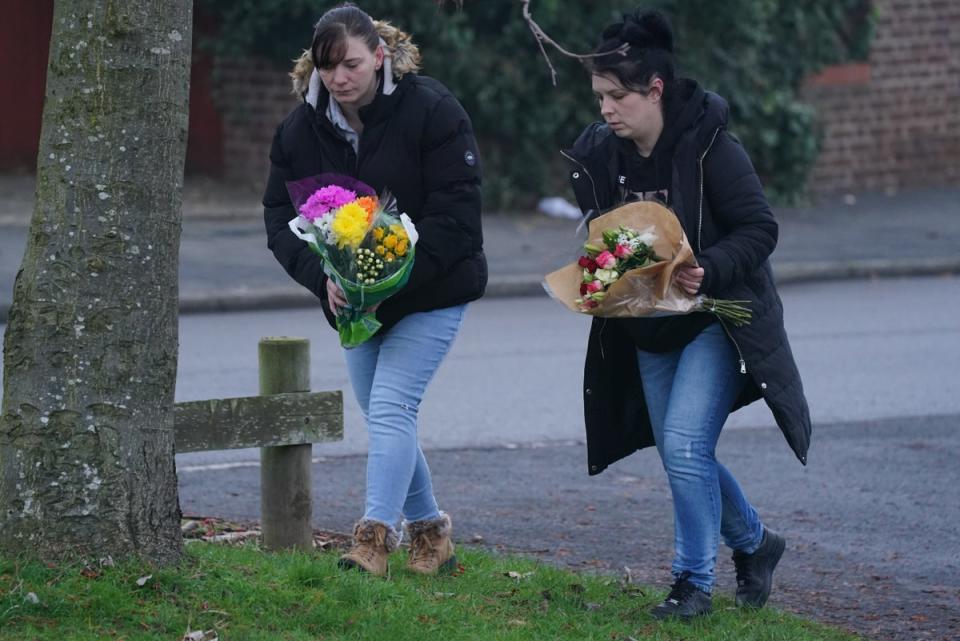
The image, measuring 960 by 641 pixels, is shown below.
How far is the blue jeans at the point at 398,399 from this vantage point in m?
5.21

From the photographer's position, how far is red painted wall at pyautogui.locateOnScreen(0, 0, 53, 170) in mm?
17922

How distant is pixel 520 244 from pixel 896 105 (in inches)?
261

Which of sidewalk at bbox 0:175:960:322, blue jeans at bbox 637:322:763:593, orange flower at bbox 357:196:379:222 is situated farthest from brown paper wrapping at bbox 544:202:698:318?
sidewalk at bbox 0:175:960:322

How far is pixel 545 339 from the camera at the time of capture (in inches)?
453

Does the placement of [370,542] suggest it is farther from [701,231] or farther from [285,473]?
[701,231]

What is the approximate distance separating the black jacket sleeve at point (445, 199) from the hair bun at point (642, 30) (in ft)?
1.91

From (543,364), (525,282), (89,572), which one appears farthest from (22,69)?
(89,572)

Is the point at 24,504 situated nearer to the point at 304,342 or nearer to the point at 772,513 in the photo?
the point at 304,342

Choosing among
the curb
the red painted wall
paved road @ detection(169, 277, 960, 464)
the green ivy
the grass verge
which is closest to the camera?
the grass verge

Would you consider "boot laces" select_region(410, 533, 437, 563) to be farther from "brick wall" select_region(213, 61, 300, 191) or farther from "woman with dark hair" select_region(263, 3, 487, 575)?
"brick wall" select_region(213, 61, 300, 191)

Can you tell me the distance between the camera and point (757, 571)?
5402mm

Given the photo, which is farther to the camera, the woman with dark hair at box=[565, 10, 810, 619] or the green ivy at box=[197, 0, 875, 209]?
the green ivy at box=[197, 0, 875, 209]

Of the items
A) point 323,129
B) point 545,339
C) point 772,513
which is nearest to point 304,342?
point 323,129

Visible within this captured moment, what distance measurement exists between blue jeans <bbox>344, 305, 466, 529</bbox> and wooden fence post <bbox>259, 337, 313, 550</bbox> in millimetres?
440
